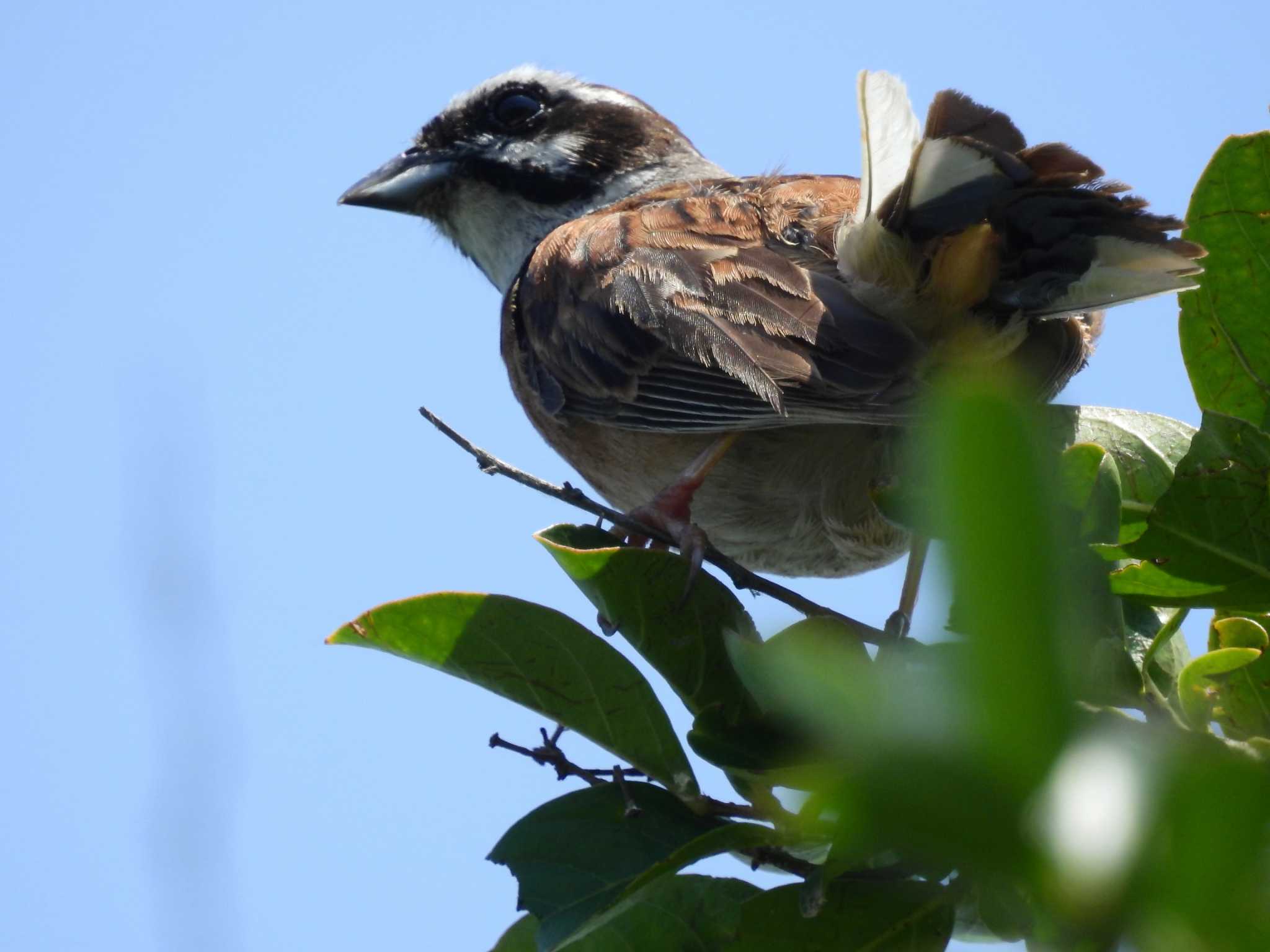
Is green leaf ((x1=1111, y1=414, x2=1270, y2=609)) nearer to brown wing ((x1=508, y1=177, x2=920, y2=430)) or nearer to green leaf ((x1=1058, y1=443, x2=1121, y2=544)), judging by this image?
green leaf ((x1=1058, y1=443, x2=1121, y2=544))

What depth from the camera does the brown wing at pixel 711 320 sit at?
142 inches

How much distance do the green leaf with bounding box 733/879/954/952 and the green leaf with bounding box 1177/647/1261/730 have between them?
50 cm

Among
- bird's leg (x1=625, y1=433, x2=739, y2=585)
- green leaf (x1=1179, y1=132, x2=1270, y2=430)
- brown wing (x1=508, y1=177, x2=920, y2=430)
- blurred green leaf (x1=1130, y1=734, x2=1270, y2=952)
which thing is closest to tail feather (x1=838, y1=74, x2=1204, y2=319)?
brown wing (x1=508, y1=177, x2=920, y2=430)

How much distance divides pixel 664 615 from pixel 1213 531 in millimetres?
992

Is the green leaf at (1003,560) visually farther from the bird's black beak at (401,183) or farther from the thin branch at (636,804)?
the bird's black beak at (401,183)

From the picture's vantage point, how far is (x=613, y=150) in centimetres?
632

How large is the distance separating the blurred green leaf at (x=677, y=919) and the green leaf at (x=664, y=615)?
351 mm

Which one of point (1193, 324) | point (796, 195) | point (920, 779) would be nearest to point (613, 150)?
point (796, 195)

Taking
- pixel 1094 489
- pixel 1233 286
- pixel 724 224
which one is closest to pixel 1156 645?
pixel 1094 489

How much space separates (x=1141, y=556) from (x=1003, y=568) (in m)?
2.00

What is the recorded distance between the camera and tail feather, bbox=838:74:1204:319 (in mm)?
3207

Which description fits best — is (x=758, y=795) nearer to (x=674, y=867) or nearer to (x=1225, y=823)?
(x=674, y=867)

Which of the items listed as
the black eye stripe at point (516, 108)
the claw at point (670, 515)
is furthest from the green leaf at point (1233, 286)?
the black eye stripe at point (516, 108)

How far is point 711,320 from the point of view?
158 inches
